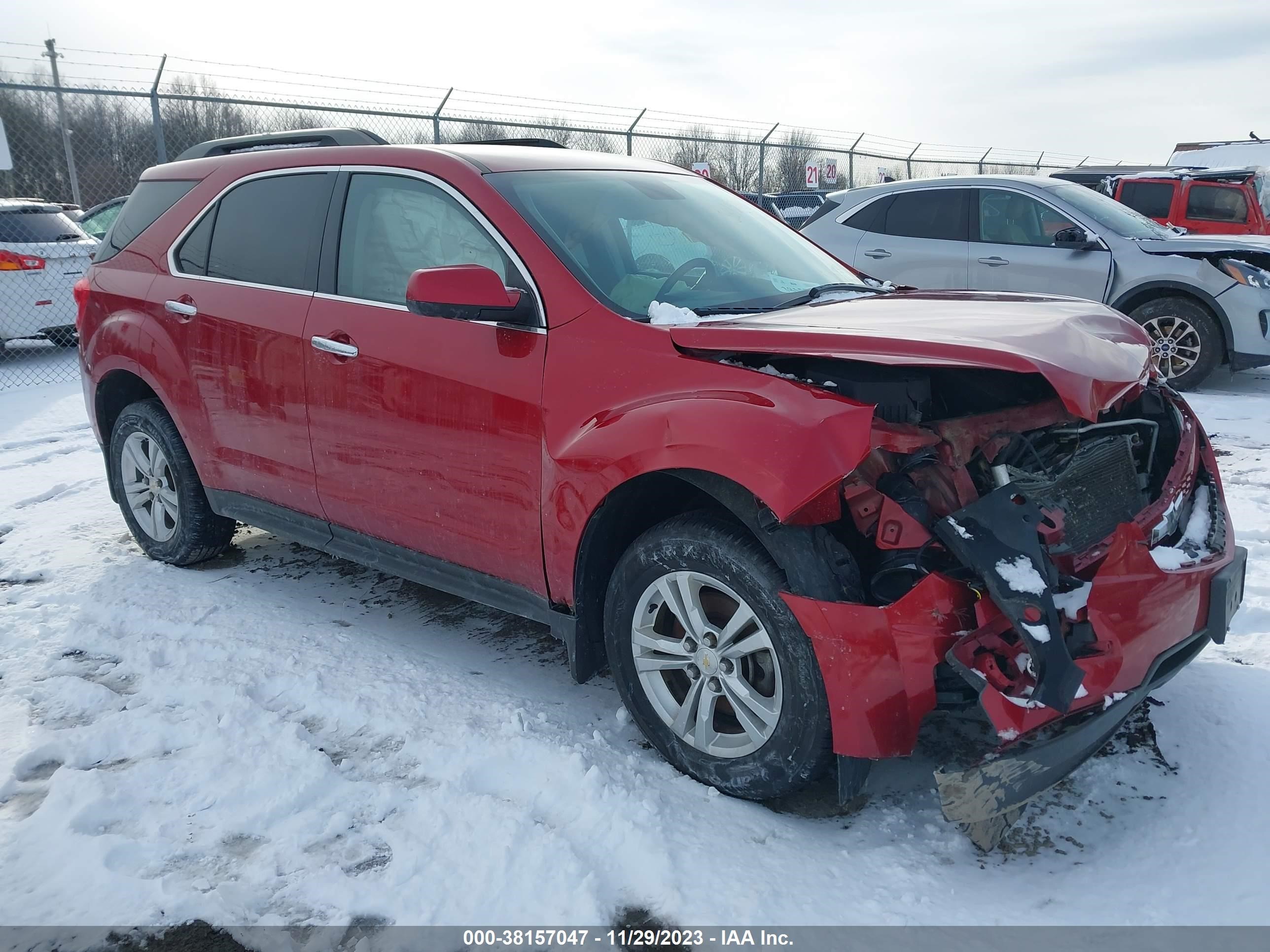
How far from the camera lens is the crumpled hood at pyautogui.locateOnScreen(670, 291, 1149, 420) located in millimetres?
2299

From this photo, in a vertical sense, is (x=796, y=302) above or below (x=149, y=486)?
above

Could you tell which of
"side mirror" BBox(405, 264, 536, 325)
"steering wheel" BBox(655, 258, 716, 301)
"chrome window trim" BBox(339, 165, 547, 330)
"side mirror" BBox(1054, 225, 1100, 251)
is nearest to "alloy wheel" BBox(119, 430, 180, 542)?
"chrome window trim" BBox(339, 165, 547, 330)

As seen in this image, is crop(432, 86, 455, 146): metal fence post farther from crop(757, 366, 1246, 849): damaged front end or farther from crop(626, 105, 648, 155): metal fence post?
crop(757, 366, 1246, 849): damaged front end

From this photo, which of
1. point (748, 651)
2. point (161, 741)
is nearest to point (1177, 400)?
point (748, 651)

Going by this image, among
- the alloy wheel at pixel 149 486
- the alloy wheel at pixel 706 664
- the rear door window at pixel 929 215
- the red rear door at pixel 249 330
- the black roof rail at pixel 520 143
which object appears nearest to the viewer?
the alloy wheel at pixel 706 664

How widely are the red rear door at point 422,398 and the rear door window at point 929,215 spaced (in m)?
6.04

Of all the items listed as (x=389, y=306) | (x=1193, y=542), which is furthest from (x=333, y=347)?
(x=1193, y=542)

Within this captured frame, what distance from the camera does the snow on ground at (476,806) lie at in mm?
2342

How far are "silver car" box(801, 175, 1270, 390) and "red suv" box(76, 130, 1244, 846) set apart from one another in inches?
185

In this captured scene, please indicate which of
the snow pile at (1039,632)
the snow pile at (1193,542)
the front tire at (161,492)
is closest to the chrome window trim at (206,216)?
the front tire at (161,492)

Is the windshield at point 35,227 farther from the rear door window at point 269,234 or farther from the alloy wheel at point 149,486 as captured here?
the rear door window at point 269,234

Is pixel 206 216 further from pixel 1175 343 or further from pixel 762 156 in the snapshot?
pixel 762 156

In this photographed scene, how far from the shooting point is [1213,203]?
40.0 ft

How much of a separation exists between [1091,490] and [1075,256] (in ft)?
19.8
